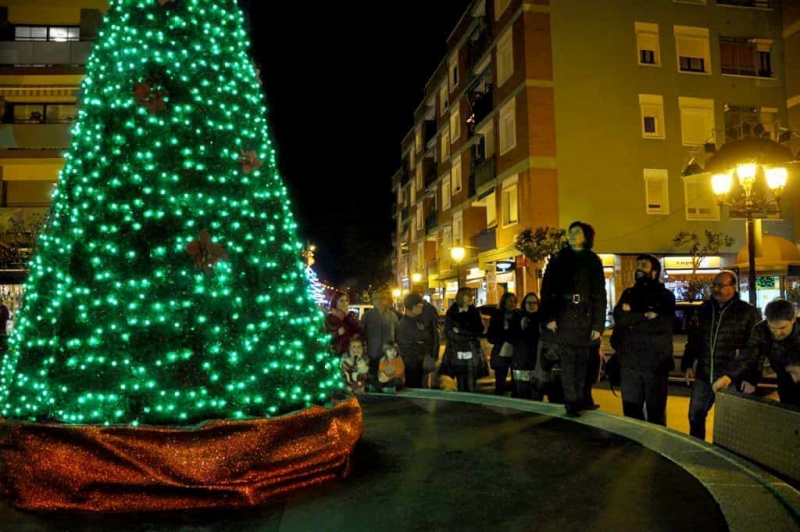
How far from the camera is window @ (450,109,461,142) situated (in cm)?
3516

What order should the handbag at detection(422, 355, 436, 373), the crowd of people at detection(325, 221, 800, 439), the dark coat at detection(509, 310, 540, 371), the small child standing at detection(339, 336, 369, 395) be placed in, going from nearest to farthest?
the crowd of people at detection(325, 221, 800, 439) < the dark coat at detection(509, 310, 540, 371) < the small child standing at detection(339, 336, 369, 395) < the handbag at detection(422, 355, 436, 373)

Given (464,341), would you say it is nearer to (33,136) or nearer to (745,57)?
(33,136)

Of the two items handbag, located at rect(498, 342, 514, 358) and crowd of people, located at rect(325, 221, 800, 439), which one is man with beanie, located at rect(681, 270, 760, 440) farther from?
handbag, located at rect(498, 342, 514, 358)

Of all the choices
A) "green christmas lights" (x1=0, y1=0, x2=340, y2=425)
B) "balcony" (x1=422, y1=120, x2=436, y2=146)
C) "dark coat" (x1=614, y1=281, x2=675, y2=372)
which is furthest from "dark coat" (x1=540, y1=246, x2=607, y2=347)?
"balcony" (x1=422, y1=120, x2=436, y2=146)

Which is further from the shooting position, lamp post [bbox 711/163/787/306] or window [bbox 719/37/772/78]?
window [bbox 719/37/772/78]

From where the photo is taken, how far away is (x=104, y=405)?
160 inches

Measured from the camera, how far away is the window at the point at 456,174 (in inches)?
1411

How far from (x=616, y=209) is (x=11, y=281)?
22704mm

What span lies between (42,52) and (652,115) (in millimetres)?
25237

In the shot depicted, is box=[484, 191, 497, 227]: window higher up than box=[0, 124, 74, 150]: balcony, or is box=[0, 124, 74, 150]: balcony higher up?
box=[0, 124, 74, 150]: balcony

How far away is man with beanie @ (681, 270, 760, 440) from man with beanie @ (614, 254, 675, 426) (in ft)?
0.90

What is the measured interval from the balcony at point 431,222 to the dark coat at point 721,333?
35.2 m

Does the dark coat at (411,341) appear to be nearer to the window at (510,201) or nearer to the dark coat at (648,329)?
the dark coat at (648,329)

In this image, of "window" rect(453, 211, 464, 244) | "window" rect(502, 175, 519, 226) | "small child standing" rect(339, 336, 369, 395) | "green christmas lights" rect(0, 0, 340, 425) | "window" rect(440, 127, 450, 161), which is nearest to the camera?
"green christmas lights" rect(0, 0, 340, 425)
